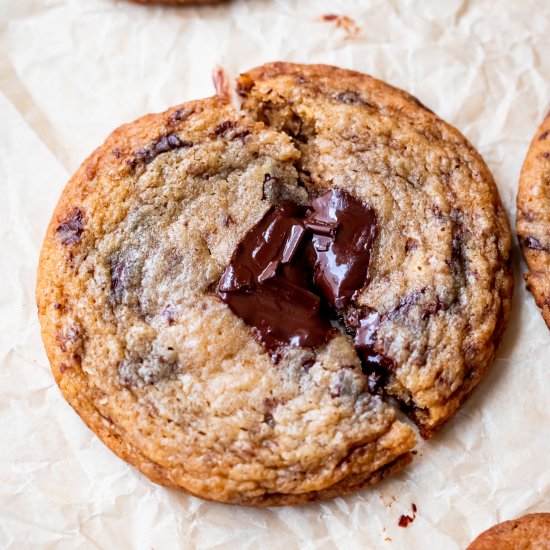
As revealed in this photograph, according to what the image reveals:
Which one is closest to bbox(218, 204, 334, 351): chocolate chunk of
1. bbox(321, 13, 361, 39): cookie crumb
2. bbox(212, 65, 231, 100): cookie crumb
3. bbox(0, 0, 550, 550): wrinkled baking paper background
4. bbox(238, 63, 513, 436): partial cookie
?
bbox(238, 63, 513, 436): partial cookie

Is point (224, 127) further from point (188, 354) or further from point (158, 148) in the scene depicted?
point (188, 354)

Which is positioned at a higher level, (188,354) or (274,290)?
(274,290)

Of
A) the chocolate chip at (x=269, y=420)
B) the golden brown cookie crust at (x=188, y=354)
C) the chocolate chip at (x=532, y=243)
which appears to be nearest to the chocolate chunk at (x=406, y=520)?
the golden brown cookie crust at (x=188, y=354)

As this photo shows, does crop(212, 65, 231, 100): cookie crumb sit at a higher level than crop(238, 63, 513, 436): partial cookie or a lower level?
higher

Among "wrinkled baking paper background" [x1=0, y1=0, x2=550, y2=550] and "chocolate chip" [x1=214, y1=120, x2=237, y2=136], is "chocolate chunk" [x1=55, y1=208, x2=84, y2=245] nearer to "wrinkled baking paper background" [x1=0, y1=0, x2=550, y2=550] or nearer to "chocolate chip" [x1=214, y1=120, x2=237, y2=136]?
"wrinkled baking paper background" [x1=0, y1=0, x2=550, y2=550]

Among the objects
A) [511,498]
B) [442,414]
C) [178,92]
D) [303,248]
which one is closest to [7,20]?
[178,92]

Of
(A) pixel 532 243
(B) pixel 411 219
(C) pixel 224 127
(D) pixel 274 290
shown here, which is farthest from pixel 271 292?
(A) pixel 532 243

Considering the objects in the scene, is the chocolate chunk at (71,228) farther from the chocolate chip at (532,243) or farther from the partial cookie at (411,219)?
the chocolate chip at (532,243)
